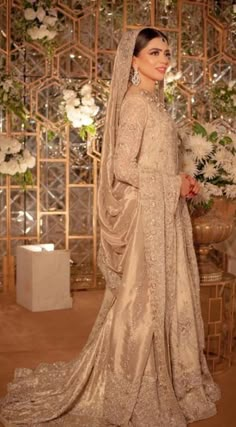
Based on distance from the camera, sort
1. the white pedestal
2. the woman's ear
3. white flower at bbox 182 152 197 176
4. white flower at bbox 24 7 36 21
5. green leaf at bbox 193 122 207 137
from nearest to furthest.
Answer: the woman's ear
white flower at bbox 182 152 197 176
green leaf at bbox 193 122 207 137
the white pedestal
white flower at bbox 24 7 36 21

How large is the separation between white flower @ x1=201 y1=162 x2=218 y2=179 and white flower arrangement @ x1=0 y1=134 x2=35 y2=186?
180cm

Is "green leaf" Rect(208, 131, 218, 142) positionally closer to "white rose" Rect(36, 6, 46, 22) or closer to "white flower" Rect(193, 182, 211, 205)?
"white flower" Rect(193, 182, 211, 205)

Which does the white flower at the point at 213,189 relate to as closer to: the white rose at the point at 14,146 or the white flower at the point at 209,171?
the white flower at the point at 209,171

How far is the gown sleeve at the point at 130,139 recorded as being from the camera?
2434 millimetres

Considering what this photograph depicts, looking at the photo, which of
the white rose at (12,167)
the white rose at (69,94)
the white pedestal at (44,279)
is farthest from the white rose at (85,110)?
the white pedestal at (44,279)

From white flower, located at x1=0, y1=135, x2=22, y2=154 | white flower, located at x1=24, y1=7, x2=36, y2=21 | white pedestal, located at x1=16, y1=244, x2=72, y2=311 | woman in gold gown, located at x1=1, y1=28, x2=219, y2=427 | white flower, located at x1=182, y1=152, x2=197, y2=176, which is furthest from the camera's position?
white flower, located at x1=24, y1=7, x2=36, y2=21

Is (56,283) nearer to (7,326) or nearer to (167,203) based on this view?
(7,326)

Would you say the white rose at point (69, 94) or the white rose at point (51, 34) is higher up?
the white rose at point (51, 34)

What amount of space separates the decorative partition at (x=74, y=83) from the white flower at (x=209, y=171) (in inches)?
77.3

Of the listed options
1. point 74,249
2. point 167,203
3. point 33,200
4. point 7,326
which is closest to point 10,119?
point 33,200

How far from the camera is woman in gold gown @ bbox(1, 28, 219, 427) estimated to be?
2424 mm

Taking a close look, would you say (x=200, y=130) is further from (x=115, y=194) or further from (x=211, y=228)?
(x=115, y=194)

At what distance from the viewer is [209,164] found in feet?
9.76

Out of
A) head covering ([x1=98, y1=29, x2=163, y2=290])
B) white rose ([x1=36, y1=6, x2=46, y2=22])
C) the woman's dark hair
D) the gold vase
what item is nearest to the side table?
the gold vase
